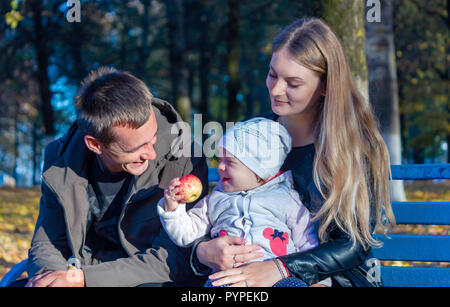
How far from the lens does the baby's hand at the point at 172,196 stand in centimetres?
276

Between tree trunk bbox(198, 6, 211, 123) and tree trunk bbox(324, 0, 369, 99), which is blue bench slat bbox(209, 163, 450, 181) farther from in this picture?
tree trunk bbox(198, 6, 211, 123)

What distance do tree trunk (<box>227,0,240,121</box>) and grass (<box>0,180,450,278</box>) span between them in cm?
619

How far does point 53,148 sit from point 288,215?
1.37 m

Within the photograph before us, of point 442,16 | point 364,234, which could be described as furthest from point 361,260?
point 442,16

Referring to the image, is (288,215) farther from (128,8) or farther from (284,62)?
(128,8)

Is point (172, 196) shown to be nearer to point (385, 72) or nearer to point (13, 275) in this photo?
point (13, 275)

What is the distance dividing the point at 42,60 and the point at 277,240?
14.6 meters

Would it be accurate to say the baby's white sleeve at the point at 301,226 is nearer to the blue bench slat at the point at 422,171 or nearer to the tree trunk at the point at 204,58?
the blue bench slat at the point at 422,171

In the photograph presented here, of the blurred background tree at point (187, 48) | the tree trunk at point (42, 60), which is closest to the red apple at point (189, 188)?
the blurred background tree at point (187, 48)

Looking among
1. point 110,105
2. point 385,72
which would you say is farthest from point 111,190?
point 385,72

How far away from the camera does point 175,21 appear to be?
12.8 m

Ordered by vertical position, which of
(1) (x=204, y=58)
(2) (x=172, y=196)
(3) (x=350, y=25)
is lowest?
(2) (x=172, y=196)

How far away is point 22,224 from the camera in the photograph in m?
8.56

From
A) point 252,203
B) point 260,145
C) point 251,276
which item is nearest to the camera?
point 251,276
